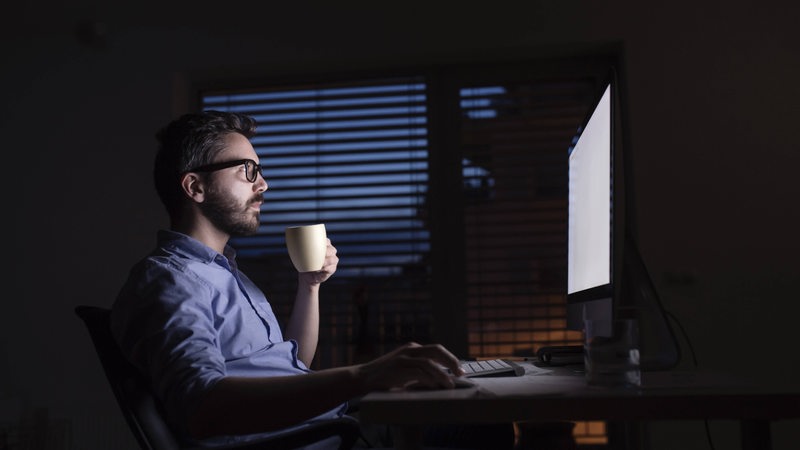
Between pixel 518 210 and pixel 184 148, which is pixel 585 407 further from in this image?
pixel 518 210

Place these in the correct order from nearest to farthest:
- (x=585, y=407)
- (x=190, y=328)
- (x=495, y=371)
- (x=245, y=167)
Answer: (x=585, y=407) < (x=190, y=328) < (x=495, y=371) < (x=245, y=167)

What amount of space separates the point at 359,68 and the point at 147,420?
7.32 feet

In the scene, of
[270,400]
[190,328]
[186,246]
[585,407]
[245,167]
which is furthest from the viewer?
[245,167]

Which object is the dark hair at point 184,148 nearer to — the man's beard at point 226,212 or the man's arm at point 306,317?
the man's beard at point 226,212

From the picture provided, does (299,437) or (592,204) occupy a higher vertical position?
(592,204)

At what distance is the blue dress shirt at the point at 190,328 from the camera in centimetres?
114

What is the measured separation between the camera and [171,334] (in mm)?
1189

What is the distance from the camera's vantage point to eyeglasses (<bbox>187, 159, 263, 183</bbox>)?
1.62 meters

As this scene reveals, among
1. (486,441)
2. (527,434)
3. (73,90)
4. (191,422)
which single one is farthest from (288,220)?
(191,422)

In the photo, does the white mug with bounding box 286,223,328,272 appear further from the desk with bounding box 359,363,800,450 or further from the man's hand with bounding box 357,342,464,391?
the desk with bounding box 359,363,800,450

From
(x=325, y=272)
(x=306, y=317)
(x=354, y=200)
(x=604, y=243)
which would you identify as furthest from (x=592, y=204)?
(x=354, y=200)

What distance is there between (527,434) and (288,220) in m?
1.36

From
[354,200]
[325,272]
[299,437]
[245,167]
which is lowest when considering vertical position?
[299,437]

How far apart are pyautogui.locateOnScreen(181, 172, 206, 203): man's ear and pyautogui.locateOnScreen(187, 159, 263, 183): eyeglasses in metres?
0.02
